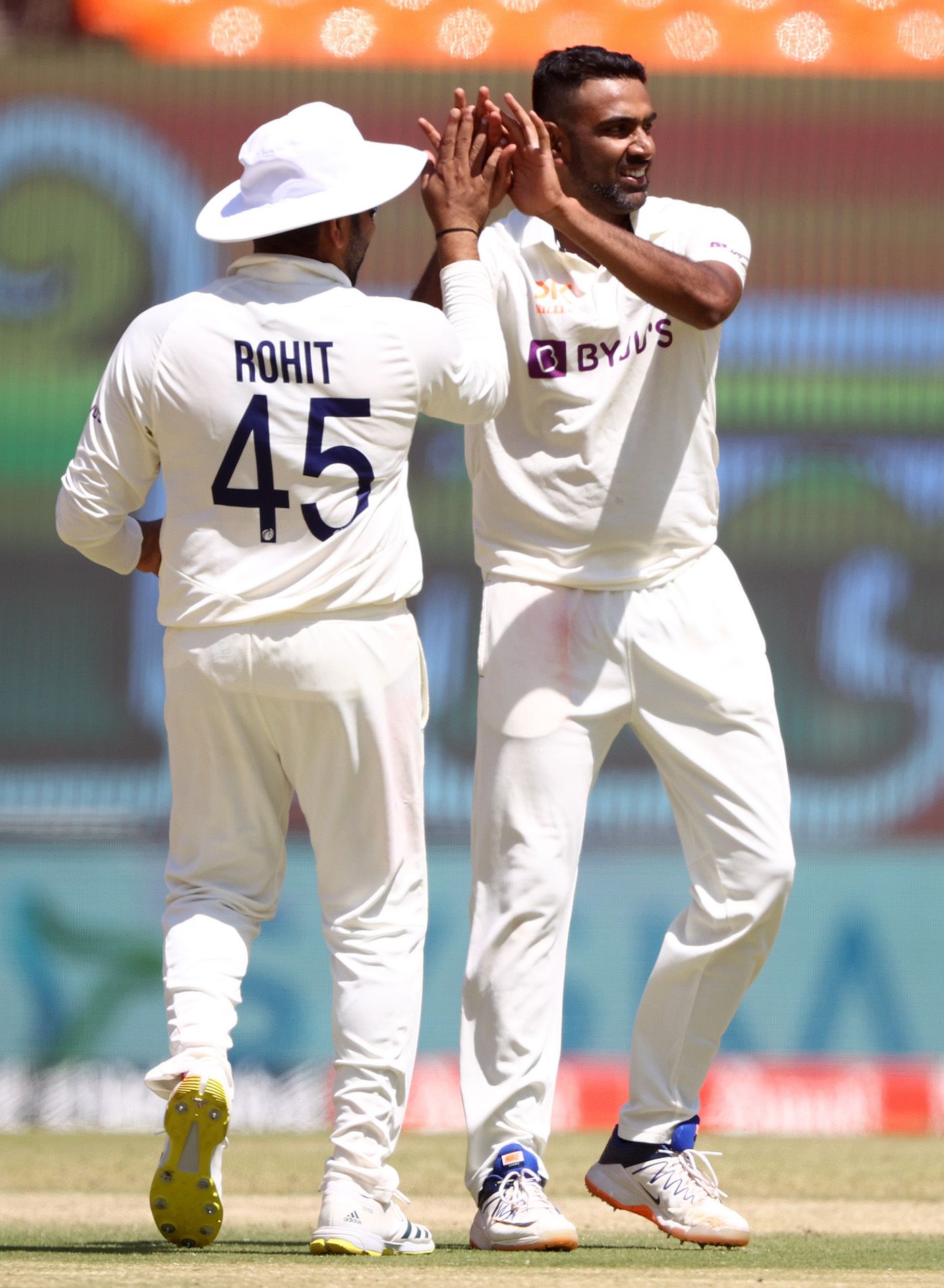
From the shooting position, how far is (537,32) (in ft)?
25.2

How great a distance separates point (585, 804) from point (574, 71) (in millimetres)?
1289

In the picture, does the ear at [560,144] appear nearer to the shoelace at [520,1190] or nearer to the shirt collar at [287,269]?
the shirt collar at [287,269]

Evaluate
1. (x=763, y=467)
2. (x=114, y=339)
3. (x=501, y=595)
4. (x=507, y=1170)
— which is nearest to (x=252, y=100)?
(x=114, y=339)

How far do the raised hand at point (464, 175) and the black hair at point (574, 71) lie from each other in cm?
23

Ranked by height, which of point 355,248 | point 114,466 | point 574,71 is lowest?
point 114,466

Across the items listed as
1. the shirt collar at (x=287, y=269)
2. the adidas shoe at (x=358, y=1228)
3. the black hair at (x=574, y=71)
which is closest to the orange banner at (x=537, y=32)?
the black hair at (x=574, y=71)

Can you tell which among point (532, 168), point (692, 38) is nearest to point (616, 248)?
point (532, 168)

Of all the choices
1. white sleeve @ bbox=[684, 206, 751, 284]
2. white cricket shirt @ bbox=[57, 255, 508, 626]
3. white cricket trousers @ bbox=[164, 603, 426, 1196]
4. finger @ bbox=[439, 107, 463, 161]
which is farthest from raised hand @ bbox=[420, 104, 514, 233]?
white cricket trousers @ bbox=[164, 603, 426, 1196]

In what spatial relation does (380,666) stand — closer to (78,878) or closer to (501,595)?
(501,595)

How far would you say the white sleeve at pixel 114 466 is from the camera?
3299mm

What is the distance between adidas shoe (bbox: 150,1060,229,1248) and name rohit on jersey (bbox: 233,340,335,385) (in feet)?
3.43

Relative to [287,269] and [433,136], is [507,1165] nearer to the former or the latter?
[287,269]

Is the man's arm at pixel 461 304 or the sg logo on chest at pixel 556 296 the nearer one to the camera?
the man's arm at pixel 461 304

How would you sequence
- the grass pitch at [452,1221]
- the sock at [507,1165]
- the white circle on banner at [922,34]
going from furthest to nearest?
the white circle on banner at [922,34]
the sock at [507,1165]
the grass pitch at [452,1221]
